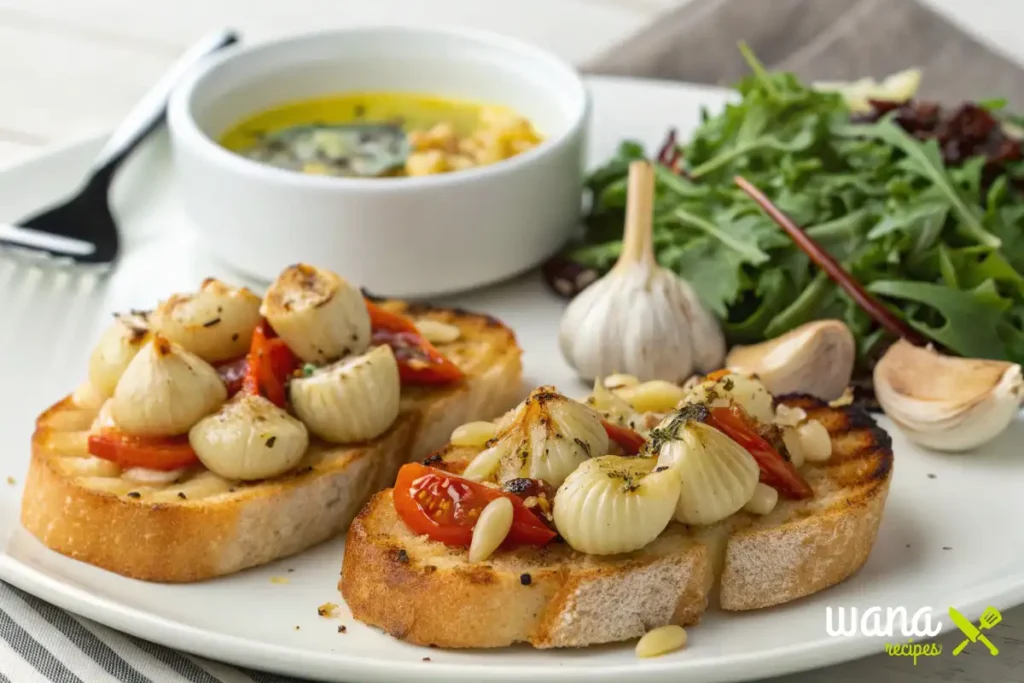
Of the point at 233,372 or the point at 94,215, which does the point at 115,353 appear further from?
the point at 94,215

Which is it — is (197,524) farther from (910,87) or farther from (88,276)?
(910,87)

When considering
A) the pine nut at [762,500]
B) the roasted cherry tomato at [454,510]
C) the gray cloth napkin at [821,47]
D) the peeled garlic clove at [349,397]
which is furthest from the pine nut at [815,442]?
the gray cloth napkin at [821,47]

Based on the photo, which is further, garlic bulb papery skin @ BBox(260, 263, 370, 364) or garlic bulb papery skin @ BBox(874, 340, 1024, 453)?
garlic bulb papery skin @ BBox(874, 340, 1024, 453)

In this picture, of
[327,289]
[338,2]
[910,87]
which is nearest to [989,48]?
[910,87]

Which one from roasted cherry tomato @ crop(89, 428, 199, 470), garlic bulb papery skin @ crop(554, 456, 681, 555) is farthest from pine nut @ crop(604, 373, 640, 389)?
roasted cherry tomato @ crop(89, 428, 199, 470)

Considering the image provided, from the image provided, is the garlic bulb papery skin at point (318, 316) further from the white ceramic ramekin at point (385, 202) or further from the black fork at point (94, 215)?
the black fork at point (94, 215)

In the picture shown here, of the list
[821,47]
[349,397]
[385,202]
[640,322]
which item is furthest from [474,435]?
[821,47]

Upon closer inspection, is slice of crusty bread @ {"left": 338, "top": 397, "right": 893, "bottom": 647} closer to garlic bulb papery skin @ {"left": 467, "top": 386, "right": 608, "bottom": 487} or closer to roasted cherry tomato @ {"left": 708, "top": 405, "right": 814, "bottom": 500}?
roasted cherry tomato @ {"left": 708, "top": 405, "right": 814, "bottom": 500}
